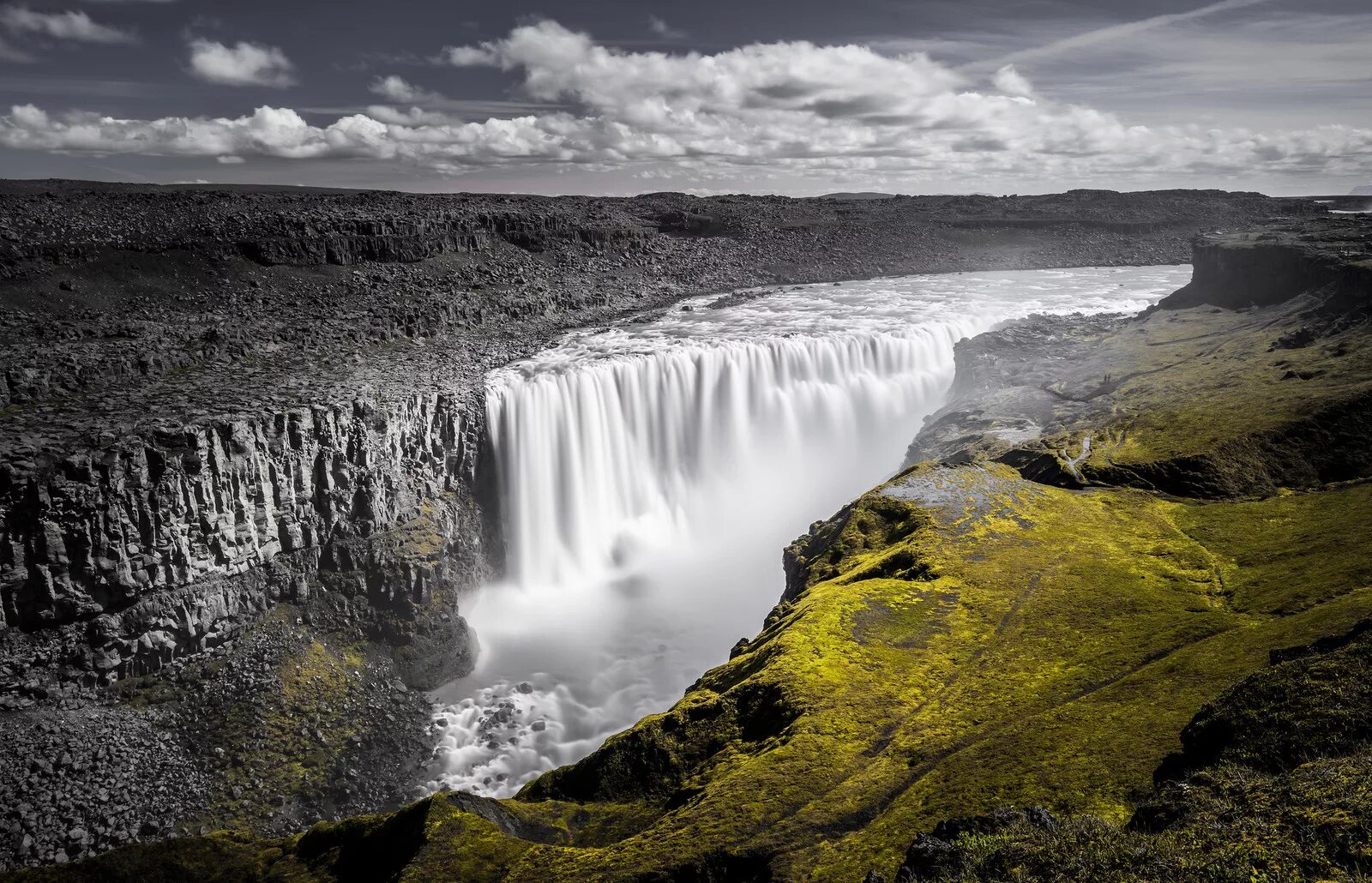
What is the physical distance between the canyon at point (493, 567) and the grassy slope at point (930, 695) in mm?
59

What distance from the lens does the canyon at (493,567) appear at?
8.70m

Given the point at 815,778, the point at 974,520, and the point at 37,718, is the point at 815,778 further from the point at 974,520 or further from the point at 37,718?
the point at 37,718

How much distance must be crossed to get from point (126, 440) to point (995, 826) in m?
23.8

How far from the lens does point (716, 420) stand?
39.0 meters

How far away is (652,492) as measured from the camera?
116ft

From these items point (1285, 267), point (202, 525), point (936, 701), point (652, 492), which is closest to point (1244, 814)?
point (936, 701)

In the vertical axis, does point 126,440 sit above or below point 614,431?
above

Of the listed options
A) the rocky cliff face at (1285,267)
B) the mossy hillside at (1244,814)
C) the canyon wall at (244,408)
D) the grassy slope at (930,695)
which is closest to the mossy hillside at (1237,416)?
the grassy slope at (930,695)

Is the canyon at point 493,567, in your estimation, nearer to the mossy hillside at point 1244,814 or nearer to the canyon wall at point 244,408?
the canyon wall at point 244,408

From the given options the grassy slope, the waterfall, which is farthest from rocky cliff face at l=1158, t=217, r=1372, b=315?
the grassy slope

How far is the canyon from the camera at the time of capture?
870 cm

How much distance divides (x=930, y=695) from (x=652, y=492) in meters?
26.1

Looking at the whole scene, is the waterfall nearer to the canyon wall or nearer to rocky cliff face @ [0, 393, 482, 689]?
the canyon wall

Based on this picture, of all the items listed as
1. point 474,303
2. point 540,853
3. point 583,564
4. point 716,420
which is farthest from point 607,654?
point 474,303
